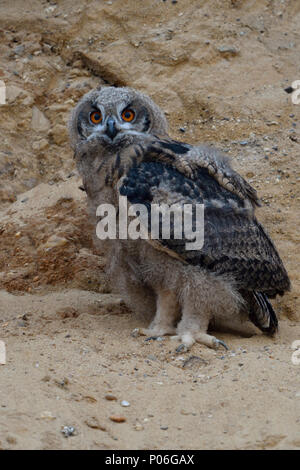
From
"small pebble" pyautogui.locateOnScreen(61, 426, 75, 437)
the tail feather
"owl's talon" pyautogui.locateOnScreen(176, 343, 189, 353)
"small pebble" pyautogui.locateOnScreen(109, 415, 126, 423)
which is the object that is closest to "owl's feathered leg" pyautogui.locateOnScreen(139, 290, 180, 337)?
"owl's talon" pyautogui.locateOnScreen(176, 343, 189, 353)

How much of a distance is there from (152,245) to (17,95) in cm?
385

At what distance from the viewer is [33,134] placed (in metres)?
7.05

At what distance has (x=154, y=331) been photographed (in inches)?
175

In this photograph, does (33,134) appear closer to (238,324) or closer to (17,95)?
(17,95)

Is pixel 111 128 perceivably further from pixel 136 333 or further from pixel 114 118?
pixel 136 333

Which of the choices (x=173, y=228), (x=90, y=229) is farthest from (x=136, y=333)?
(x=90, y=229)

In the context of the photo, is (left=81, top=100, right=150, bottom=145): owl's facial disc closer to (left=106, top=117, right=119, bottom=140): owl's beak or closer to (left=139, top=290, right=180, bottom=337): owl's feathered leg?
(left=106, top=117, right=119, bottom=140): owl's beak

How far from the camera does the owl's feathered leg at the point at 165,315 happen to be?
175 inches

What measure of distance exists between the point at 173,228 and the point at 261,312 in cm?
106

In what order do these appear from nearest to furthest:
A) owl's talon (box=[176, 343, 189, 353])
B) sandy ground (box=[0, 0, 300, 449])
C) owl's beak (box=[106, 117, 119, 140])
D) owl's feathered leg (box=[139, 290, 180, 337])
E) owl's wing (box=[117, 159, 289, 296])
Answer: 1. sandy ground (box=[0, 0, 300, 449])
2. owl's talon (box=[176, 343, 189, 353])
3. owl's wing (box=[117, 159, 289, 296])
4. owl's beak (box=[106, 117, 119, 140])
5. owl's feathered leg (box=[139, 290, 180, 337])

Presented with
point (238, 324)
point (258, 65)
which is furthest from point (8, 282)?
point (258, 65)

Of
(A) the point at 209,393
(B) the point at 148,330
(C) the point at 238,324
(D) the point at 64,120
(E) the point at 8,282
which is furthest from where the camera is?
(D) the point at 64,120

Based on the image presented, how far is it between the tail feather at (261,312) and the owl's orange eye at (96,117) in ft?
5.77

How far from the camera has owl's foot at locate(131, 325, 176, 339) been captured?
437 centimetres
